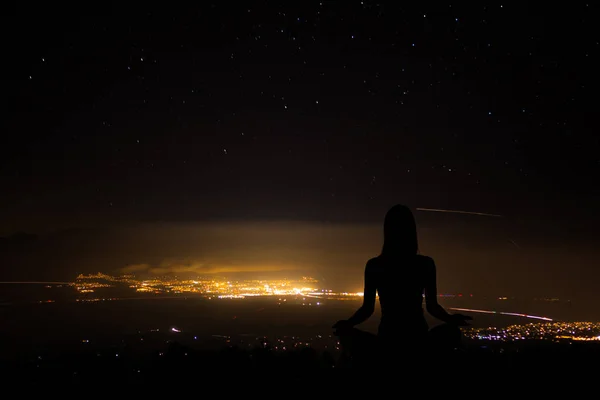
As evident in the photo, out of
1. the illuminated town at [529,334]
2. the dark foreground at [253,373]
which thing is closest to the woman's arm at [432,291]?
the dark foreground at [253,373]

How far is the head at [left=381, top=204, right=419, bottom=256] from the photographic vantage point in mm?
4395

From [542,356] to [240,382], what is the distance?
19.9 ft

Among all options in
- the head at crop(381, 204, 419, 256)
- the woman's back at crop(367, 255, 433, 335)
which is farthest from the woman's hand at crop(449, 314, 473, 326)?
the head at crop(381, 204, 419, 256)

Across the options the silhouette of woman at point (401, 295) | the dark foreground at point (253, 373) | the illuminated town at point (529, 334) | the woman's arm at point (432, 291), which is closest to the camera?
the silhouette of woman at point (401, 295)

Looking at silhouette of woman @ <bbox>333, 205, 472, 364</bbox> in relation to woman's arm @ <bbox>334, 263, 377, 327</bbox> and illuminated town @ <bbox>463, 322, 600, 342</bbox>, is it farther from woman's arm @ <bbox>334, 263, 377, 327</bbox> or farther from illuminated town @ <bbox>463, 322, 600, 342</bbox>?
illuminated town @ <bbox>463, 322, 600, 342</bbox>

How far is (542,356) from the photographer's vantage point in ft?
31.6

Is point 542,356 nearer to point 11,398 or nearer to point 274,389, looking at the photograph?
point 274,389

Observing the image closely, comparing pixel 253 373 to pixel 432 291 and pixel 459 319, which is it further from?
pixel 459 319

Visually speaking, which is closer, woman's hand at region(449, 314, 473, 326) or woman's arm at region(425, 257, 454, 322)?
woman's hand at region(449, 314, 473, 326)

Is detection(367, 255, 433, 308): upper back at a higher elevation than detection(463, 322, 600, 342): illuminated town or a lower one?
higher

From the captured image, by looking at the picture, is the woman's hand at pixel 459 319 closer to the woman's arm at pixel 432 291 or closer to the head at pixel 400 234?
the woman's arm at pixel 432 291

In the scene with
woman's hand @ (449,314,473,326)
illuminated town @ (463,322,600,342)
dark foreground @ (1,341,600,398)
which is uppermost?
woman's hand @ (449,314,473,326)

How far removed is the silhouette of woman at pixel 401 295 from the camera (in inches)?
164

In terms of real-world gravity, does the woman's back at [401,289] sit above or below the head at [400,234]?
below
